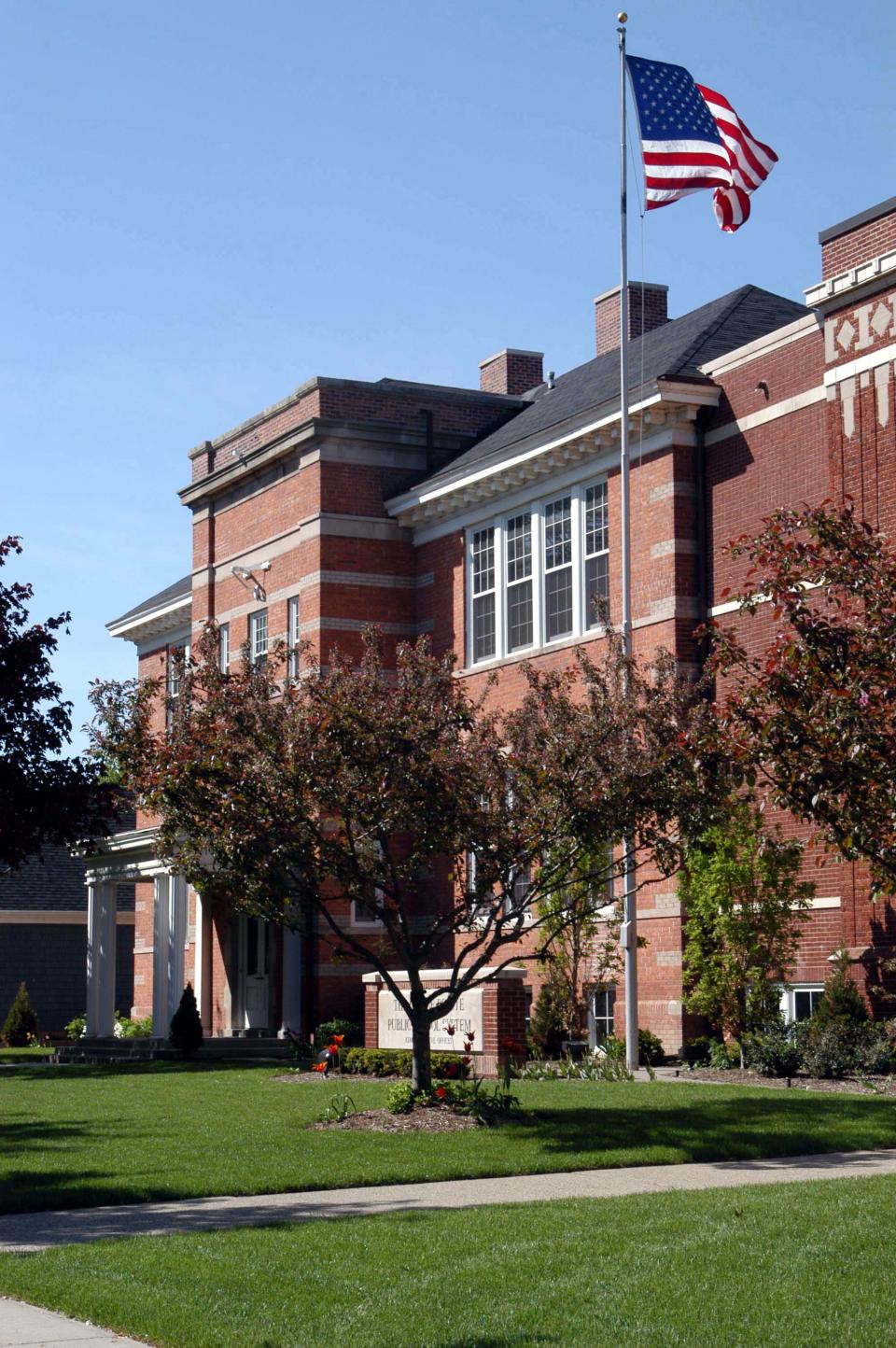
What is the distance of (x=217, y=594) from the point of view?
38.8 metres

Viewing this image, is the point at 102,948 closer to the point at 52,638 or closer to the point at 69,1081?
the point at 52,638

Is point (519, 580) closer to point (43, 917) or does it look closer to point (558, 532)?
point (558, 532)

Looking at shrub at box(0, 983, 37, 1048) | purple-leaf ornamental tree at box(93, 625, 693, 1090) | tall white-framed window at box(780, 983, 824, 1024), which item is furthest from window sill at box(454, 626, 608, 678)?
shrub at box(0, 983, 37, 1048)

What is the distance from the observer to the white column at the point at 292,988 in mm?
33062

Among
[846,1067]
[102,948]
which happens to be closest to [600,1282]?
[846,1067]

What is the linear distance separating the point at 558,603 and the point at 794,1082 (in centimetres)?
1081

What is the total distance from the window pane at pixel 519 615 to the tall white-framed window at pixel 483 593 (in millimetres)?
460

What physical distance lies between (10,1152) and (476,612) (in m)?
18.2

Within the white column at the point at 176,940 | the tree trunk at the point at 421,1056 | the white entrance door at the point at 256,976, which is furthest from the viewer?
the white entrance door at the point at 256,976

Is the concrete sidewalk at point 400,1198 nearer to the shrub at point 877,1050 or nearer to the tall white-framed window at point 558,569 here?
the shrub at point 877,1050

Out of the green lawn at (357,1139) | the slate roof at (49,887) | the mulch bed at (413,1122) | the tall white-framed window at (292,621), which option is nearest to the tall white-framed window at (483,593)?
the tall white-framed window at (292,621)

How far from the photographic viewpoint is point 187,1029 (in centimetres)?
3225

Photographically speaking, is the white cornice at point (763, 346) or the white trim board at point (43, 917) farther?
the white trim board at point (43, 917)

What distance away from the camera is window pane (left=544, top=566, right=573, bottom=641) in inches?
1197
